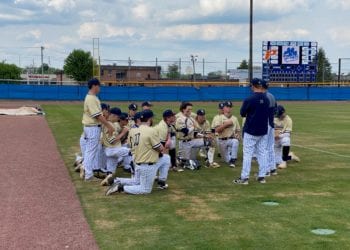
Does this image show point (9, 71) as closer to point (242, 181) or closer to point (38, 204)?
point (242, 181)

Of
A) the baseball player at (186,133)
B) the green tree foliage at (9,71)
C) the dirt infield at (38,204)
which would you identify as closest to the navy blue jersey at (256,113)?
the baseball player at (186,133)

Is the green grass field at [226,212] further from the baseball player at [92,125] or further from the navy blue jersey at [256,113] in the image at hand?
the navy blue jersey at [256,113]

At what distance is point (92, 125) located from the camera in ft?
31.2

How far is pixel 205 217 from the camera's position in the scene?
276 inches

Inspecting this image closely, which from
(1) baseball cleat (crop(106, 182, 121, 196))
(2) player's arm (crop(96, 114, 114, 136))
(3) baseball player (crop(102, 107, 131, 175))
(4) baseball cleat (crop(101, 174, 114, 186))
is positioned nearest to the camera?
(1) baseball cleat (crop(106, 182, 121, 196))

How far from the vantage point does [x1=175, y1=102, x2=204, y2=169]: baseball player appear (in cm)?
1112

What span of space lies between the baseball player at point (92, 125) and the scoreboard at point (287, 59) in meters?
40.9

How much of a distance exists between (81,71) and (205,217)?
261 feet

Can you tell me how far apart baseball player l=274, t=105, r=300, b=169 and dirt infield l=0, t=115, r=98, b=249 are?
4864mm

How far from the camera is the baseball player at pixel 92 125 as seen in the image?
9.33 m

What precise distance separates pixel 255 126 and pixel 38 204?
418 centimetres

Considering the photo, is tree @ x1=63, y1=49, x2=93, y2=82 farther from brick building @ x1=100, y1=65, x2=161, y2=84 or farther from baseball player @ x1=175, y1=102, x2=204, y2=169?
baseball player @ x1=175, y1=102, x2=204, y2=169

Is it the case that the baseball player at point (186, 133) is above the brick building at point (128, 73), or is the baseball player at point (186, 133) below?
below

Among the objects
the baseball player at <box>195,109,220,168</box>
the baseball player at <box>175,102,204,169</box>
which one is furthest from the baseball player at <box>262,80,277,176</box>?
the baseball player at <box>175,102,204,169</box>
